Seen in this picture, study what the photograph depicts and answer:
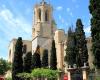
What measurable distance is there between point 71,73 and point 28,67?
23581 millimetres

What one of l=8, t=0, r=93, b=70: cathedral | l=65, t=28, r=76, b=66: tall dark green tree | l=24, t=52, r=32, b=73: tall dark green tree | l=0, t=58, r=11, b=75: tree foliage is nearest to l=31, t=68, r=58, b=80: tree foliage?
l=65, t=28, r=76, b=66: tall dark green tree

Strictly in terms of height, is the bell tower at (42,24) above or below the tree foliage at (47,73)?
above

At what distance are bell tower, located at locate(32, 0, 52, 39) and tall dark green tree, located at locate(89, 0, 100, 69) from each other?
36.6 meters

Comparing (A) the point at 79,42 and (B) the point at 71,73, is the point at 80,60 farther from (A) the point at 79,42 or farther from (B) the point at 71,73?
(B) the point at 71,73

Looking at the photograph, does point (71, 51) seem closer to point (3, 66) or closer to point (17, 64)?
point (17, 64)

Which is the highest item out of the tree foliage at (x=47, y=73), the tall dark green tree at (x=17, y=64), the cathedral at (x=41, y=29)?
the cathedral at (x=41, y=29)

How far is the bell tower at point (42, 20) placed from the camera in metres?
66.1

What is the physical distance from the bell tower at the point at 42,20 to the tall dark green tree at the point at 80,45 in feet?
82.1

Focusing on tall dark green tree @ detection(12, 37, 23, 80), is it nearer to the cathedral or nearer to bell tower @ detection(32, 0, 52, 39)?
the cathedral

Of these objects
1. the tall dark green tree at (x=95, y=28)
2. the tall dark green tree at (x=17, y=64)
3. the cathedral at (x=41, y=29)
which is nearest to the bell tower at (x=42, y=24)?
the cathedral at (x=41, y=29)

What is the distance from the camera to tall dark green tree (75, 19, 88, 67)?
38.7 meters

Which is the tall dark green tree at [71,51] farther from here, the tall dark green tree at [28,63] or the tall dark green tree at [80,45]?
the tall dark green tree at [28,63]

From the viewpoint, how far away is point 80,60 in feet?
129

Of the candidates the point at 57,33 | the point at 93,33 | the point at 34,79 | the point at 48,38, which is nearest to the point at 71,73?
the point at 93,33
